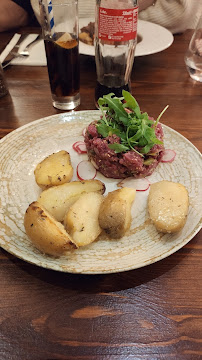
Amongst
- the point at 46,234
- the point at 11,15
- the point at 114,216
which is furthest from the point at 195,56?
the point at 11,15

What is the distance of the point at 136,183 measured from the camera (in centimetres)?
128

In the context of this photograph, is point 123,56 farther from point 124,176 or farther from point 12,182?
point 12,182

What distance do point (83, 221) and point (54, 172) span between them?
0.32 m

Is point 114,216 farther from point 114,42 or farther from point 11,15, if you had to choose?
point 11,15

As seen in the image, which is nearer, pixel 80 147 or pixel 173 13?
pixel 80 147

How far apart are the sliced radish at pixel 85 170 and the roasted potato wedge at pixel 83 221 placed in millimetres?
295

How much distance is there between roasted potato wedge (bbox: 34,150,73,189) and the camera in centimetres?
117

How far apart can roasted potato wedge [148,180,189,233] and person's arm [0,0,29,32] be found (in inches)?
102

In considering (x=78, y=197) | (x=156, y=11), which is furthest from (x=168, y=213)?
(x=156, y=11)

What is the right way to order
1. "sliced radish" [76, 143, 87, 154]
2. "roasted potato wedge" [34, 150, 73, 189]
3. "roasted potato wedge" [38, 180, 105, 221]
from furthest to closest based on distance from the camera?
1. "sliced radish" [76, 143, 87, 154]
2. "roasted potato wedge" [34, 150, 73, 189]
3. "roasted potato wedge" [38, 180, 105, 221]

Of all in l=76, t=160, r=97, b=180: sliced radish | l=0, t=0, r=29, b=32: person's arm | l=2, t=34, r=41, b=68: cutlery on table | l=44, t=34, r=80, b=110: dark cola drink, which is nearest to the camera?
l=76, t=160, r=97, b=180: sliced radish

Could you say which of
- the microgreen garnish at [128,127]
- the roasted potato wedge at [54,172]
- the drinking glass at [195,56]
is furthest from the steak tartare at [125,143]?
the drinking glass at [195,56]

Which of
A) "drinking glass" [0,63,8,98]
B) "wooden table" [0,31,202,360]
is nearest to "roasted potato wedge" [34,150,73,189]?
"wooden table" [0,31,202,360]

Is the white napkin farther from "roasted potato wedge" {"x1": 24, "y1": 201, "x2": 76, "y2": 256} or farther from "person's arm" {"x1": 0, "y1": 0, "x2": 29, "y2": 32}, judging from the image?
"roasted potato wedge" {"x1": 24, "y1": 201, "x2": 76, "y2": 256}
